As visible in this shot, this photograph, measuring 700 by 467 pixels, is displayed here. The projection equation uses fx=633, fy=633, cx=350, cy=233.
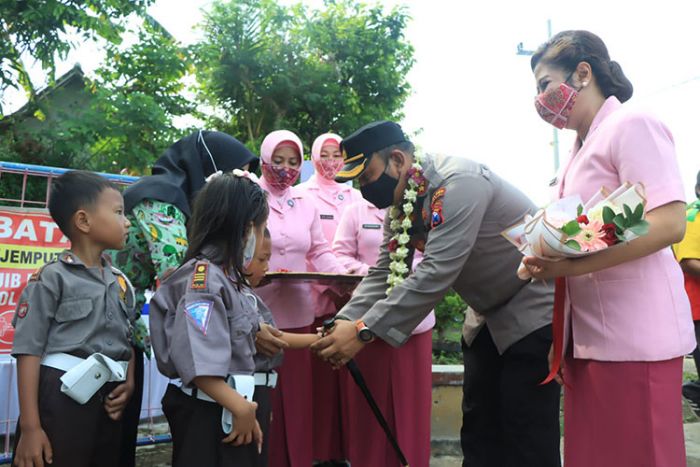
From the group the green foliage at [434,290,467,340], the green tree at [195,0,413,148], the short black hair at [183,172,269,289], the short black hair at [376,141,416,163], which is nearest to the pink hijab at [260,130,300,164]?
the short black hair at [376,141,416,163]

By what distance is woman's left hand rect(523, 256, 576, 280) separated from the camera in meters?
1.84

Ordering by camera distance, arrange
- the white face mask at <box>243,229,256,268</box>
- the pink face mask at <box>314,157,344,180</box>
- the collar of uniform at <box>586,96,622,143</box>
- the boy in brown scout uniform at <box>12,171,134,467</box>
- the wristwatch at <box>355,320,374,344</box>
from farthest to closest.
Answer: the pink face mask at <box>314,157,344,180</box>, the wristwatch at <box>355,320,374,344</box>, the white face mask at <box>243,229,256,268</box>, the boy in brown scout uniform at <box>12,171,134,467</box>, the collar of uniform at <box>586,96,622,143</box>

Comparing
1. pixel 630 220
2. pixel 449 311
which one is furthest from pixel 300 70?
pixel 630 220

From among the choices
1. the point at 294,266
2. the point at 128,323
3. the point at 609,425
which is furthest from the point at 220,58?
the point at 609,425

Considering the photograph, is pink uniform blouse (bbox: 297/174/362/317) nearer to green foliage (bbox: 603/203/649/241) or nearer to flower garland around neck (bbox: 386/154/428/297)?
flower garland around neck (bbox: 386/154/428/297)

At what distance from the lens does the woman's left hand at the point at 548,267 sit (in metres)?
1.84

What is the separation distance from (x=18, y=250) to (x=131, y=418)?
5.28 ft

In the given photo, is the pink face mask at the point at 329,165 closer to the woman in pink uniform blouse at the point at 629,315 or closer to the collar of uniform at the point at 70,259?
the collar of uniform at the point at 70,259

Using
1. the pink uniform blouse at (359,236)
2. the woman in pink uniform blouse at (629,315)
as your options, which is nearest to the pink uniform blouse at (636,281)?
the woman in pink uniform blouse at (629,315)

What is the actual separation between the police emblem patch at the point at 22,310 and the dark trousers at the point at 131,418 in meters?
0.51

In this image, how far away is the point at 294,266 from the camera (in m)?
3.83

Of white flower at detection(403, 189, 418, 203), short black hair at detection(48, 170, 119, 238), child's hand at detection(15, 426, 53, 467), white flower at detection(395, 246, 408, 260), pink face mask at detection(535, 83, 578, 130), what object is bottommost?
child's hand at detection(15, 426, 53, 467)

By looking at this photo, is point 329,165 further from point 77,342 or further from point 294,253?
point 77,342

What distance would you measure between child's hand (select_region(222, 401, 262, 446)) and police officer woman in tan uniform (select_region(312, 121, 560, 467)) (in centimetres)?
61
